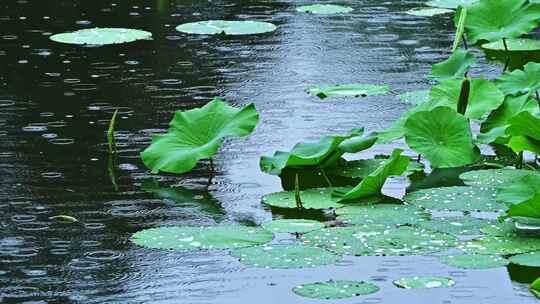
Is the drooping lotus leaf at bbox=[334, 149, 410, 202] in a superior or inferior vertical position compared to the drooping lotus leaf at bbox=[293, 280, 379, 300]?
superior

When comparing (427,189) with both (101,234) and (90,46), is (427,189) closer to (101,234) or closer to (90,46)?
(101,234)

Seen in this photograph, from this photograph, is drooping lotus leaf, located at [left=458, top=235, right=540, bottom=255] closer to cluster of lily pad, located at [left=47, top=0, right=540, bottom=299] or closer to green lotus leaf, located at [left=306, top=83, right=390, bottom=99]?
cluster of lily pad, located at [left=47, top=0, right=540, bottom=299]

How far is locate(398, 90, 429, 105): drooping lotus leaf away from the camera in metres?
5.91

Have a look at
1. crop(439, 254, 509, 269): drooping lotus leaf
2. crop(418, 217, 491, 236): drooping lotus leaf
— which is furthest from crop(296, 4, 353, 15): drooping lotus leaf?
crop(439, 254, 509, 269): drooping lotus leaf

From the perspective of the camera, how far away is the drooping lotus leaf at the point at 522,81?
5.13 meters

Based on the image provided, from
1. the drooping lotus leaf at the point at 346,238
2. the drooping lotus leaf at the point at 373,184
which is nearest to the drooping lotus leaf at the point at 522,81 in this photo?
the drooping lotus leaf at the point at 373,184

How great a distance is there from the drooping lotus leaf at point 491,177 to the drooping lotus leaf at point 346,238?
61 centimetres

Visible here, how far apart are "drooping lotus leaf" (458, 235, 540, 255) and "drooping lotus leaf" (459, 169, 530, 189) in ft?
1.85

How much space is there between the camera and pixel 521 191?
4129 mm

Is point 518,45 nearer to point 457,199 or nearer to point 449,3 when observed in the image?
point 449,3

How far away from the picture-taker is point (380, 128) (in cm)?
549

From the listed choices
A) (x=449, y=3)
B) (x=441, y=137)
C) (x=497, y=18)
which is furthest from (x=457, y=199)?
(x=449, y=3)

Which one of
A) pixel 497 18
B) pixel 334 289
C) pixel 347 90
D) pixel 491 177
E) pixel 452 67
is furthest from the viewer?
pixel 347 90

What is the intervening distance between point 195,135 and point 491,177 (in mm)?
1083
